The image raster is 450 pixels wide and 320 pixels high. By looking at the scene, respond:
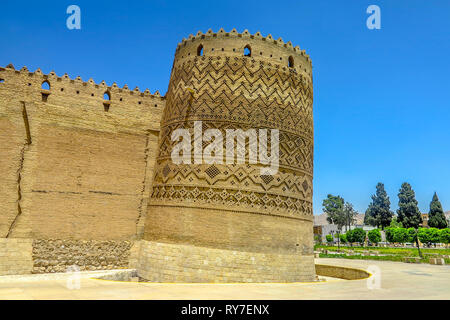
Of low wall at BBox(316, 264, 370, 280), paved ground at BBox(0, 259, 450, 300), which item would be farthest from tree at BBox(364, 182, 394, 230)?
paved ground at BBox(0, 259, 450, 300)

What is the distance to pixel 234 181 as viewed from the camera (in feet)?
32.4

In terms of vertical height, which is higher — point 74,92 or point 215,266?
point 74,92

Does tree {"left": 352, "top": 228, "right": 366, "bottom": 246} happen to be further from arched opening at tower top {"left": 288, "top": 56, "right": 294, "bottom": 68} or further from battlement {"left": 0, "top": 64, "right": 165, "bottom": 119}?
battlement {"left": 0, "top": 64, "right": 165, "bottom": 119}

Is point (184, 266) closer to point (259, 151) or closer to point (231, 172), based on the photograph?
point (231, 172)

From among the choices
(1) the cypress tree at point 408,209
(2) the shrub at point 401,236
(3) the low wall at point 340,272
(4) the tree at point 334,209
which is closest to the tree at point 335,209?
(4) the tree at point 334,209

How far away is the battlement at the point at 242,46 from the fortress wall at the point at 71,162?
2601mm

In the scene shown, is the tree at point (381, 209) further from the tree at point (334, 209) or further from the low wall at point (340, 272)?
the low wall at point (340, 272)

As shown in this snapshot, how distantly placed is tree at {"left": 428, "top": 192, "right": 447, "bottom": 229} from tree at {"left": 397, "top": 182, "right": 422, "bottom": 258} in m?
1.19

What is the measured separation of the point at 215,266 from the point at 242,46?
21.2ft

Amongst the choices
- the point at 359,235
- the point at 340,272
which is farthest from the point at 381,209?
the point at 340,272

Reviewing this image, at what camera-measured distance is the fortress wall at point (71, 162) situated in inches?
391

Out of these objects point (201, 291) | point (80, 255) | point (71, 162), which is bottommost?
point (201, 291)

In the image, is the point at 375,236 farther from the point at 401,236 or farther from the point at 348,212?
the point at 348,212
